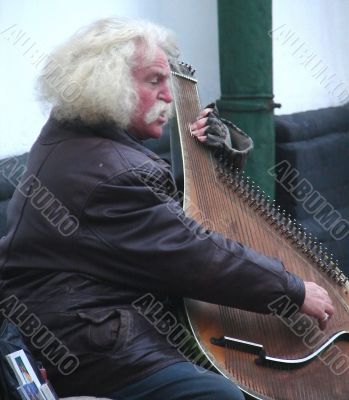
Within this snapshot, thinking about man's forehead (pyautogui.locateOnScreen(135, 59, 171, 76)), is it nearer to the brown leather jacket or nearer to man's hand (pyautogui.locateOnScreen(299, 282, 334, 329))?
the brown leather jacket

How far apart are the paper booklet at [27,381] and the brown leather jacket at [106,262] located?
13 centimetres

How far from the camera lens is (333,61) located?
6.13 metres

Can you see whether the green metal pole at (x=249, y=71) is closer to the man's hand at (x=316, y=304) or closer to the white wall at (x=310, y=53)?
the white wall at (x=310, y=53)

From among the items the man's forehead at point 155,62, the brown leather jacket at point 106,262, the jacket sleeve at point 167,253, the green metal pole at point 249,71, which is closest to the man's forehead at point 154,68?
the man's forehead at point 155,62

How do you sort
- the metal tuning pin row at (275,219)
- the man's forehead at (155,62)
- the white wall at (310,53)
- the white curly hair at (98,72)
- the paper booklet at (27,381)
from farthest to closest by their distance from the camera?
the white wall at (310,53) < the metal tuning pin row at (275,219) < the man's forehead at (155,62) < the white curly hair at (98,72) < the paper booklet at (27,381)

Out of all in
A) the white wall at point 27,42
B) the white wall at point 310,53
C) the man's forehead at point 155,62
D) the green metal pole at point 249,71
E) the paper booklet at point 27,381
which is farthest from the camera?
the white wall at point 310,53

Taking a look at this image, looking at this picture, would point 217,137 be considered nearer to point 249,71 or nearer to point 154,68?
point 154,68

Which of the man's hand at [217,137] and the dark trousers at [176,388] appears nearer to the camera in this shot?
the dark trousers at [176,388]

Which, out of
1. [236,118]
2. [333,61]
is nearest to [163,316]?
[236,118]

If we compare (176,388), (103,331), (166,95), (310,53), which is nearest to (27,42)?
(166,95)

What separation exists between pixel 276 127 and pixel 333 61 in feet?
2.99

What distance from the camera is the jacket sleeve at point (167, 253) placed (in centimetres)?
263

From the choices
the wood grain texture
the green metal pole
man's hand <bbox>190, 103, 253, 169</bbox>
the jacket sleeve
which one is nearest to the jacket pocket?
the jacket sleeve

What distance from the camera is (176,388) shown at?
8.69ft
